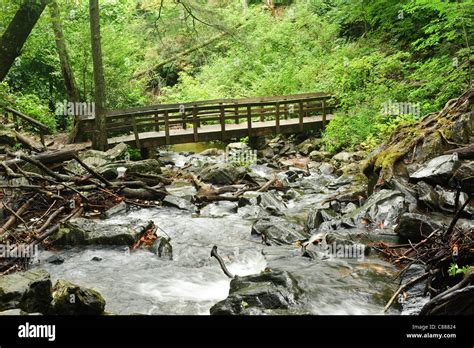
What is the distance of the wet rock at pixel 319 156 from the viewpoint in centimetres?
1619

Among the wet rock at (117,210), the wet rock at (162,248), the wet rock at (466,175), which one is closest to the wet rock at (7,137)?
the wet rock at (117,210)

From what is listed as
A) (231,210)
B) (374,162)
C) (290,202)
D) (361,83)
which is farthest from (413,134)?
(361,83)

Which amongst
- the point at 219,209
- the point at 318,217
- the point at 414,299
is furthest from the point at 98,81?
the point at 414,299

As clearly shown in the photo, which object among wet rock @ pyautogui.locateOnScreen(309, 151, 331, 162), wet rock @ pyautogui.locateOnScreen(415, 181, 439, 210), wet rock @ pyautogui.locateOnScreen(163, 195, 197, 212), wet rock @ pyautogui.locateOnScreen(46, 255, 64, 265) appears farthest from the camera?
wet rock @ pyautogui.locateOnScreen(309, 151, 331, 162)

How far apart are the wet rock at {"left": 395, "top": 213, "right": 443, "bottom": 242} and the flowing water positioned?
727mm

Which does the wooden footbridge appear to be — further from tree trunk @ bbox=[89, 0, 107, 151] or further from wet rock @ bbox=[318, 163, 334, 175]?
wet rock @ bbox=[318, 163, 334, 175]

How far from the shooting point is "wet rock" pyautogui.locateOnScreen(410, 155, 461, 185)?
780 cm

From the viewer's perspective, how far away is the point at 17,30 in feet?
29.3

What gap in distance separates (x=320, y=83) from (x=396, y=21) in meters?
5.31

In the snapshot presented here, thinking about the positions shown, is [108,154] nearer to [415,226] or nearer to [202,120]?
[202,120]

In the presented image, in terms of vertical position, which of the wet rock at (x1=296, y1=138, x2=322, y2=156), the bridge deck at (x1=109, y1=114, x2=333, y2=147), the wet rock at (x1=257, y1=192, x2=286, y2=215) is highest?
the bridge deck at (x1=109, y1=114, x2=333, y2=147)

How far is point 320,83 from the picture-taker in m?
22.2

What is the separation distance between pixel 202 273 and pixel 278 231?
206cm

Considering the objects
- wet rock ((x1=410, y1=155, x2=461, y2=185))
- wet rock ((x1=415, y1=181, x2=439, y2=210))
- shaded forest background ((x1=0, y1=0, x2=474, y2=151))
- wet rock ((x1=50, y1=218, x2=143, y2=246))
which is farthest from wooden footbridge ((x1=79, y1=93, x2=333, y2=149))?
wet rock ((x1=415, y1=181, x2=439, y2=210))
